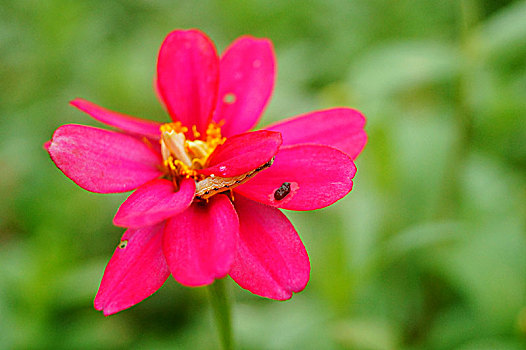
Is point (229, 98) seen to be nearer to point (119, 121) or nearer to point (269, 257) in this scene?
point (119, 121)

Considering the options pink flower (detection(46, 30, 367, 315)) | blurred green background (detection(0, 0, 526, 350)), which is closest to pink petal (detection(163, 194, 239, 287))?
pink flower (detection(46, 30, 367, 315))

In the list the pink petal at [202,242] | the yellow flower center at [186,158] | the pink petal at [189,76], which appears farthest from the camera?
the pink petal at [189,76]

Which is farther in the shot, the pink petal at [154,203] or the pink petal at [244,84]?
the pink petal at [244,84]

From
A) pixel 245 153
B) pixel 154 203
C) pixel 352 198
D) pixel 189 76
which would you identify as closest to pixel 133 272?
pixel 154 203

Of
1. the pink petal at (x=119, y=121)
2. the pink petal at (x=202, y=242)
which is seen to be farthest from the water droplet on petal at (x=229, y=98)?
the pink petal at (x=202, y=242)

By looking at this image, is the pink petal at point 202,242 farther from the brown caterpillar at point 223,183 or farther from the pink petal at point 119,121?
the pink petal at point 119,121

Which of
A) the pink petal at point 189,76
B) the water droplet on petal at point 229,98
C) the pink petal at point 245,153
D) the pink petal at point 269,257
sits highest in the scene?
the pink petal at point 189,76
